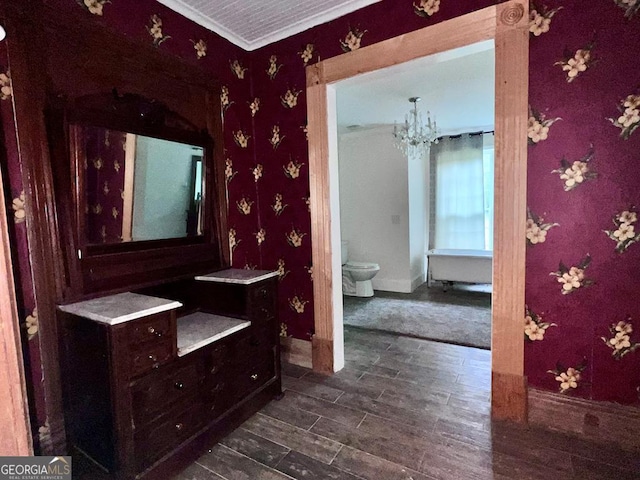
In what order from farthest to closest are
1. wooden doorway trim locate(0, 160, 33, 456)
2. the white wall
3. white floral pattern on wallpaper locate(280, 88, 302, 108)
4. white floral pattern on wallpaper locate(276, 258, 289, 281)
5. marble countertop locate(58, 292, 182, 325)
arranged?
the white wall
white floral pattern on wallpaper locate(276, 258, 289, 281)
white floral pattern on wallpaper locate(280, 88, 302, 108)
marble countertop locate(58, 292, 182, 325)
wooden doorway trim locate(0, 160, 33, 456)

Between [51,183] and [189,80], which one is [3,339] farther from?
[189,80]

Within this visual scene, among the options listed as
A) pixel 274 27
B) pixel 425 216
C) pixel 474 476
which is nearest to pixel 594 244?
pixel 474 476

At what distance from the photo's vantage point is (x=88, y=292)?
1.60m

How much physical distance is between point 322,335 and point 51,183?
1908 millimetres

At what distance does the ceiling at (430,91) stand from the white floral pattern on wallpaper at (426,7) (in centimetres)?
24

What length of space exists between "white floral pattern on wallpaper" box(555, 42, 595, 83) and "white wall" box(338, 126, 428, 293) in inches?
125

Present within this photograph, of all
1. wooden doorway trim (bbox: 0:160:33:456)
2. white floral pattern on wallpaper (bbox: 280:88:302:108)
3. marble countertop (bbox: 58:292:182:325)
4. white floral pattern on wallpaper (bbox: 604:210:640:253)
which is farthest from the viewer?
white floral pattern on wallpaper (bbox: 280:88:302:108)

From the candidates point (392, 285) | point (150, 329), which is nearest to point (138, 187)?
point (150, 329)

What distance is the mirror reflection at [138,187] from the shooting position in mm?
1626

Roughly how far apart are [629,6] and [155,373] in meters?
2.73

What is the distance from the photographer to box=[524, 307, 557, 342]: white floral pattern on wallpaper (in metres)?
1.73

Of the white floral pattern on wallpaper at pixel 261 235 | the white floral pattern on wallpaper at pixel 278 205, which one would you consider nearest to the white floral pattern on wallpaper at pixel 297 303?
the white floral pattern on wallpaper at pixel 261 235

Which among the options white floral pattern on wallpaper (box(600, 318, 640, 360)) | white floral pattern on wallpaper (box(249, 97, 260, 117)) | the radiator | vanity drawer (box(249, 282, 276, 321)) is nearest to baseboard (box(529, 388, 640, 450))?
white floral pattern on wallpaper (box(600, 318, 640, 360))

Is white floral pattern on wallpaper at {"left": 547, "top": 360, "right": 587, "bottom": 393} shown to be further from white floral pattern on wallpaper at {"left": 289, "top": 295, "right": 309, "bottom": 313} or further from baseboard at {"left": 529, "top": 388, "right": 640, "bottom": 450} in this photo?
white floral pattern on wallpaper at {"left": 289, "top": 295, "right": 309, "bottom": 313}
